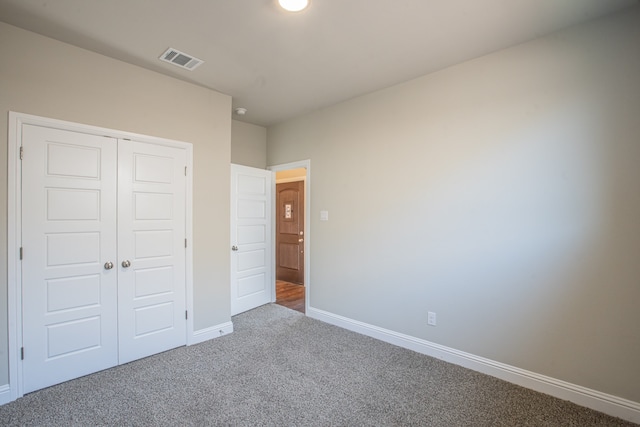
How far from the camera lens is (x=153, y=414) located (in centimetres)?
201

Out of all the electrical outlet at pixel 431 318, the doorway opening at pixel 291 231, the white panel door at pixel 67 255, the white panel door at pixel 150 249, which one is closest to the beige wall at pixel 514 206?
the electrical outlet at pixel 431 318

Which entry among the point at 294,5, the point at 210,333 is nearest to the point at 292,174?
the point at 210,333

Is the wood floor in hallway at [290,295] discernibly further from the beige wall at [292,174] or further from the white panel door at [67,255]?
the white panel door at [67,255]

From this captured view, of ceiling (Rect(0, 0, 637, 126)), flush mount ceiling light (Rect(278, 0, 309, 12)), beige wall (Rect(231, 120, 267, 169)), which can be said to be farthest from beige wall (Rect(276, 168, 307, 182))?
flush mount ceiling light (Rect(278, 0, 309, 12))

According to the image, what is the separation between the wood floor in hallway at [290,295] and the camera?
4484 mm

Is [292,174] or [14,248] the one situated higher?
[292,174]

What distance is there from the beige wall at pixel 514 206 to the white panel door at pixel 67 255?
8.19 feet

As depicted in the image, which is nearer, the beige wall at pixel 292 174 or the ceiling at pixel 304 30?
the ceiling at pixel 304 30

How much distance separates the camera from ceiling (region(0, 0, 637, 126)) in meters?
1.96

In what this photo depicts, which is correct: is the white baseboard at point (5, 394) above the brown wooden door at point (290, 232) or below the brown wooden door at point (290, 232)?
below

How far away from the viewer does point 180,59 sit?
2.63m

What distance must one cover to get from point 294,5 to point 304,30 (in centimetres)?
31

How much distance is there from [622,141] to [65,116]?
4.22m

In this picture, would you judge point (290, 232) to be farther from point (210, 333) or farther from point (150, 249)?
point (150, 249)
